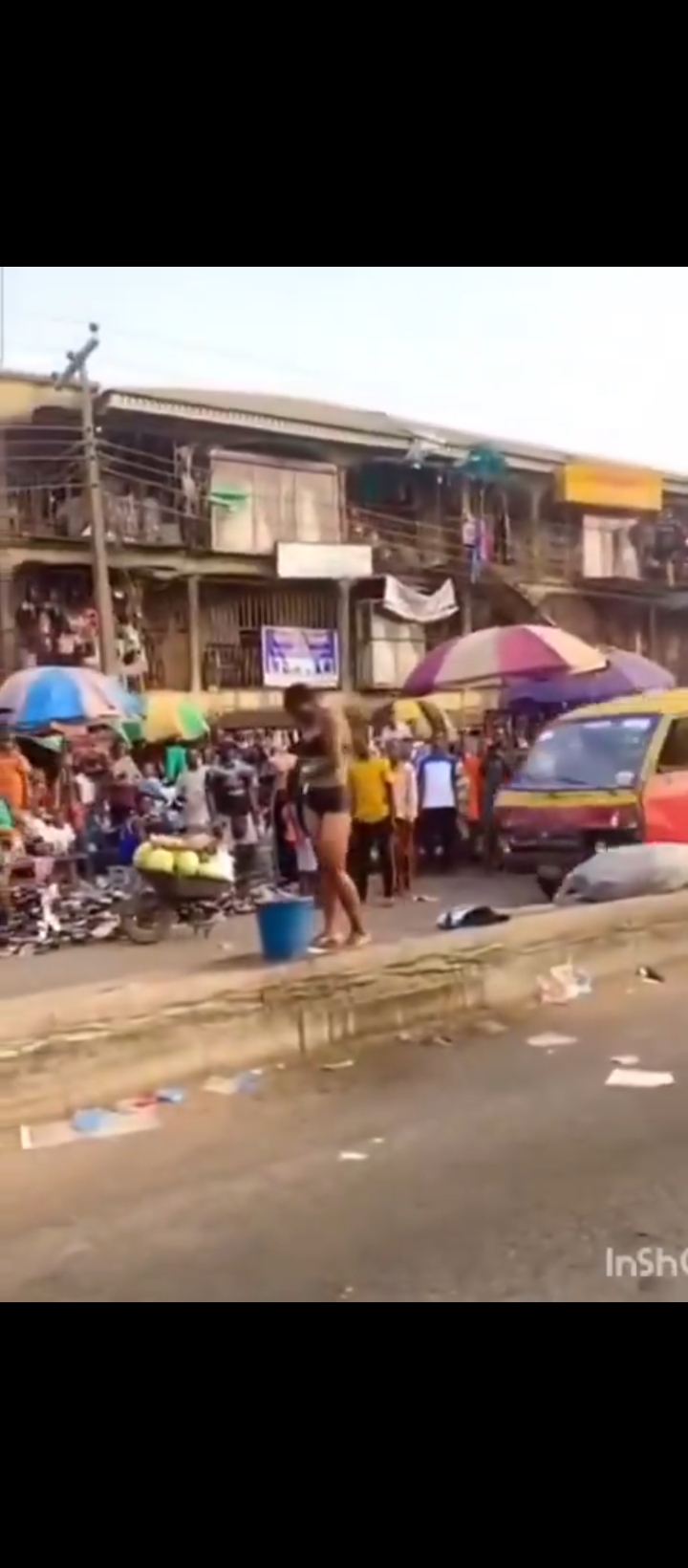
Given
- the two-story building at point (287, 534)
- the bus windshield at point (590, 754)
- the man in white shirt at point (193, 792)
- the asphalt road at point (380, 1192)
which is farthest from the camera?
the bus windshield at point (590, 754)

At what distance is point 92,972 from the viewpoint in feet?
22.1

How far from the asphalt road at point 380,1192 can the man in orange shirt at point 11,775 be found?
360cm

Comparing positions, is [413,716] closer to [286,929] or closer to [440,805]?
[440,805]

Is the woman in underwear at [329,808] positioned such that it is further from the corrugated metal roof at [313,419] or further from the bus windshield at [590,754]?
the bus windshield at [590,754]

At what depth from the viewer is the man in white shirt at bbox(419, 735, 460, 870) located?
848 centimetres

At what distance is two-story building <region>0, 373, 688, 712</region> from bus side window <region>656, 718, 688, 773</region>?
118 cm

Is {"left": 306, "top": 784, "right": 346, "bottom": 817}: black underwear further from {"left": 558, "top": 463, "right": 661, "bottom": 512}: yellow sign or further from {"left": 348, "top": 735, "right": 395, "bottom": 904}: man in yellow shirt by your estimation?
{"left": 558, "top": 463, "right": 661, "bottom": 512}: yellow sign

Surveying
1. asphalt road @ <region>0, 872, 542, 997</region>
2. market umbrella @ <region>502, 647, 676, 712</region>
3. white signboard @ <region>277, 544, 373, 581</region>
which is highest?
white signboard @ <region>277, 544, 373, 581</region>

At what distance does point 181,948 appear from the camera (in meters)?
7.18

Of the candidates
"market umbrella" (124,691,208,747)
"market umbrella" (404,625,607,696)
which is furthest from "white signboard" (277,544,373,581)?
"market umbrella" (124,691,208,747)

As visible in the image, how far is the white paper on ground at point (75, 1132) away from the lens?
13.2ft

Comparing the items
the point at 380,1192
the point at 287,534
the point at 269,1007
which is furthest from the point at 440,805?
the point at 380,1192

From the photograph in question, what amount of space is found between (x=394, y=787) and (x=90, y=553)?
205 centimetres

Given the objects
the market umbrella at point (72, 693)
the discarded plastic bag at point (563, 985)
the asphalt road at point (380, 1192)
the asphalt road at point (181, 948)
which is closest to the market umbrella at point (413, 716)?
the asphalt road at point (181, 948)
